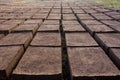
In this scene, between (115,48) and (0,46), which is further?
(0,46)

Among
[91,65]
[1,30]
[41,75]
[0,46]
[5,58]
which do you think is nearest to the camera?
[41,75]

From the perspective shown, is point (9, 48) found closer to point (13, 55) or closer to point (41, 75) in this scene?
point (13, 55)

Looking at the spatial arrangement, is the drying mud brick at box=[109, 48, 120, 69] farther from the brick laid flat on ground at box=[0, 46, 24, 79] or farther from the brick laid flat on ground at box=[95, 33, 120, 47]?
the brick laid flat on ground at box=[0, 46, 24, 79]

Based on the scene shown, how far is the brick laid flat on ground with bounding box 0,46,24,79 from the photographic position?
131 centimetres

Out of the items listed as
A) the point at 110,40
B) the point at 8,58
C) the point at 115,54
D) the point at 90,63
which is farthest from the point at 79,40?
the point at 8,58

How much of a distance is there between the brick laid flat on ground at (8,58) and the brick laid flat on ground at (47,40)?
227 millimetres

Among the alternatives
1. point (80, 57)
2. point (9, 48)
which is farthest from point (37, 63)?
point (9, 48)

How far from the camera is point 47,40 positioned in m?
2.10

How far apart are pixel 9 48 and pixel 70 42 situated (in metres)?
0.56

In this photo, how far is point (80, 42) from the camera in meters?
2.00

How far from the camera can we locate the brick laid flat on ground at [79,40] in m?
1.92

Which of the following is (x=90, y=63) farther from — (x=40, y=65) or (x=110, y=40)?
(x=110, y=40)

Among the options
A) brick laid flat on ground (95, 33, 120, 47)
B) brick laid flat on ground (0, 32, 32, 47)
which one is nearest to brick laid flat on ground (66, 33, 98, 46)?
brick laid flat on ground (95, 33, 120, 47)

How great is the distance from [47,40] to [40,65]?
0.71m
